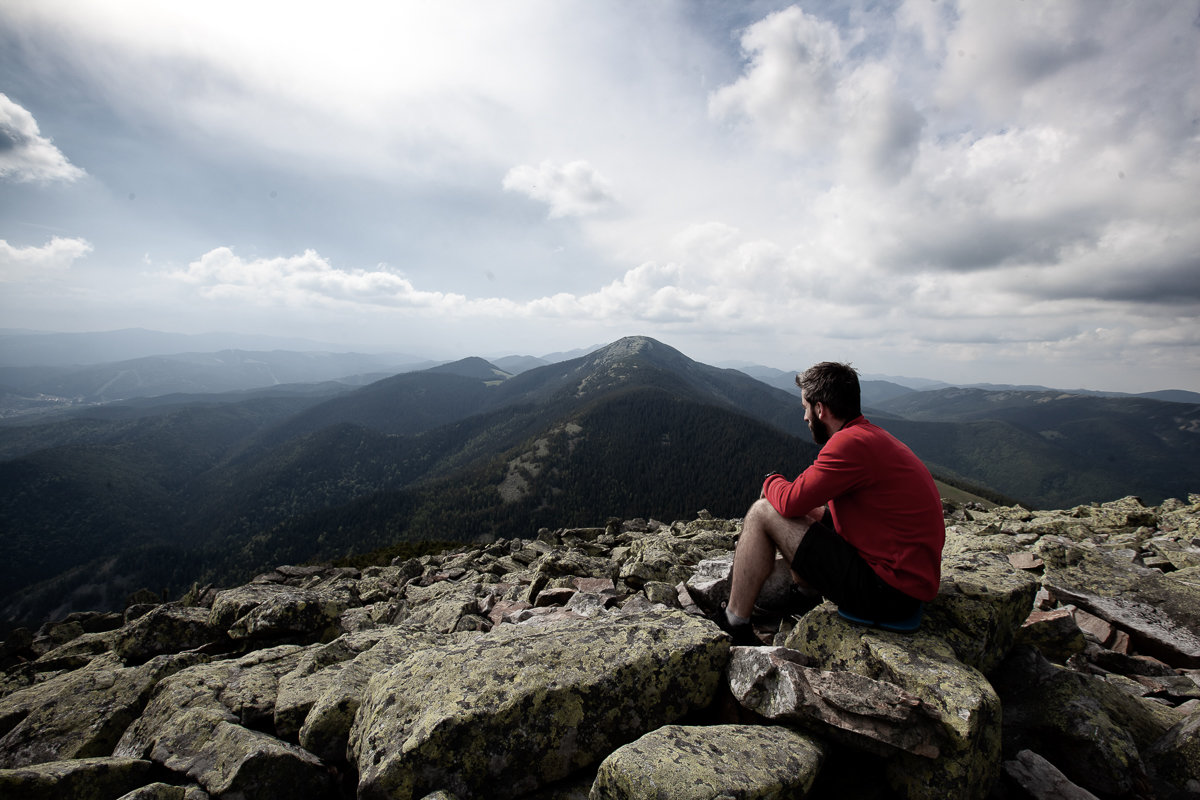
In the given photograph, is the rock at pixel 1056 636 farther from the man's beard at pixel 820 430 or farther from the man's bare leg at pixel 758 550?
the man's bare leg at pixel 758 550

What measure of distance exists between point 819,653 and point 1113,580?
8.19 meters

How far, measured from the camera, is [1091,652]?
788 centimetres

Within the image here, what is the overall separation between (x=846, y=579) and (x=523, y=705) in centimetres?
428

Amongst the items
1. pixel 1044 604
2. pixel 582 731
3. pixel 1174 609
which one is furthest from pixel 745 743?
pixel 1174 609

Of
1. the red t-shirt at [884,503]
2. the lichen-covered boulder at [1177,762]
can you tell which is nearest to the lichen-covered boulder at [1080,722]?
the lichen-covered boulder at [1177,762]

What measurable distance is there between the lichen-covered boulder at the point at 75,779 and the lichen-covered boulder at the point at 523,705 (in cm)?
269

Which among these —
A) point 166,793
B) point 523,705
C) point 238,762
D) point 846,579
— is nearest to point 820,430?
point 846,579

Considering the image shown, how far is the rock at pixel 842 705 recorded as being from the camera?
4555mm

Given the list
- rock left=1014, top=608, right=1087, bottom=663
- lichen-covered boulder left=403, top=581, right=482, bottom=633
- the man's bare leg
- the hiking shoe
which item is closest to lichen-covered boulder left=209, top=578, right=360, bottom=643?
lichen-covered boulder left=403, top=581, right=482, bottom=633

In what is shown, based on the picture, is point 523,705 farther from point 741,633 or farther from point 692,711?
point 741,633

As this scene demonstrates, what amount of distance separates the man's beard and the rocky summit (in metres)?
2.47

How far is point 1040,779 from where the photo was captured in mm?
4895

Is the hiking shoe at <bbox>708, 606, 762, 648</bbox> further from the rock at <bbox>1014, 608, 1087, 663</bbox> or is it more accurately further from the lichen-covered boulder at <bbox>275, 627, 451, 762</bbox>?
the lichen-covered boulder at <bbox>275, 627, 451, 762</bbox>

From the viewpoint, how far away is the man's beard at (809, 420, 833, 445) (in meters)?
7.13
